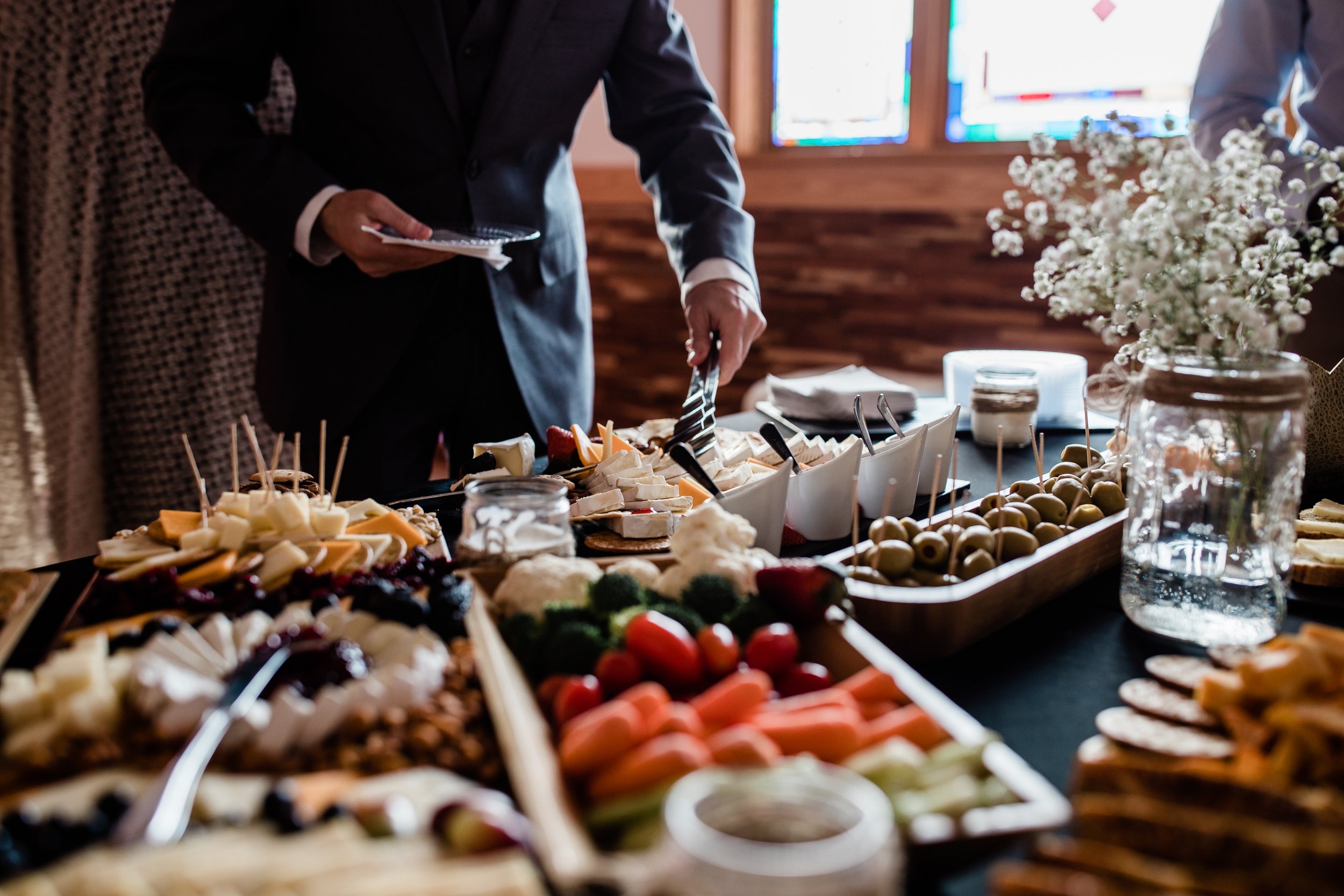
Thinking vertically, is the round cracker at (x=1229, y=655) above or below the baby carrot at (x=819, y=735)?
below

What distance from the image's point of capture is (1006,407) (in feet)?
6.72

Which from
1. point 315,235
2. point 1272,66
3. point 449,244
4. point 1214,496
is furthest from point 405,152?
point 1272,66

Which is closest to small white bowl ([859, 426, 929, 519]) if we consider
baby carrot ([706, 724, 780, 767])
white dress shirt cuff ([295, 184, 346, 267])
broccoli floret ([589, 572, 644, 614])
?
broccoli floret ([589, 572, 644, 614])

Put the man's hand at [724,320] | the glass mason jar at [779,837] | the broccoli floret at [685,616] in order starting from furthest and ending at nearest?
1. the man's hand at [724,320]
2. the broccoli floret at [685,616]
3. the glass mason jar at [779,837]

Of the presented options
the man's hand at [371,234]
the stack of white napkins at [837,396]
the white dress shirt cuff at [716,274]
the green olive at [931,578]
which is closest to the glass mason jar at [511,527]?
the green olive at [931,578]

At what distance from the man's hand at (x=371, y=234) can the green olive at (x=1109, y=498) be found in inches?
45.6

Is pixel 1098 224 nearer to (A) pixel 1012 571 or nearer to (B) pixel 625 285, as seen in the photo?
(A) pixel 1012 571

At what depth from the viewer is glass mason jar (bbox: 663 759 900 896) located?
513 mm

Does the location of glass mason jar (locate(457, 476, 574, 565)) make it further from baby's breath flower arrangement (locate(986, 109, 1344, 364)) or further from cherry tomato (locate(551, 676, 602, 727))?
baby's breath flower arrangement (locate(986, 109, 1344, 364))

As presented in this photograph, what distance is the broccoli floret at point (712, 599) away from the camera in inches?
39.8

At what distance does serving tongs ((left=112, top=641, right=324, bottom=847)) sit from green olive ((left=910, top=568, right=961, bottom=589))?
2.17 ft

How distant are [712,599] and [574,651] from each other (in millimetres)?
168

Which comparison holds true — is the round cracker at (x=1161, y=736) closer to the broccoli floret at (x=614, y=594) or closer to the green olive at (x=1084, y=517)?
the broccoli floret at (x=614, y=594)

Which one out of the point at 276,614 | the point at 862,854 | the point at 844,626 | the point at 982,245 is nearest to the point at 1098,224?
the point at 844,626
